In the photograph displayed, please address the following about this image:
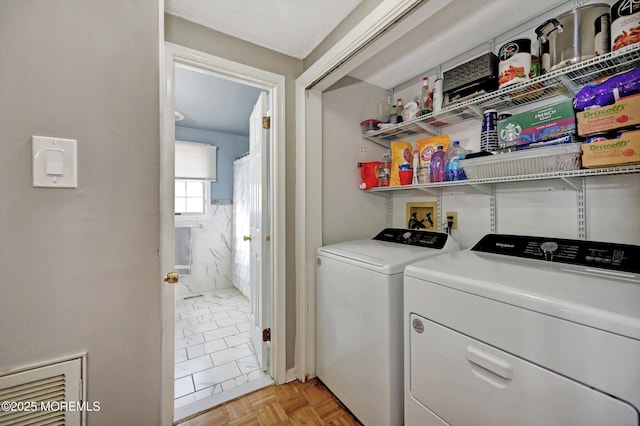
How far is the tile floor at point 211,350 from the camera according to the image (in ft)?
5.79

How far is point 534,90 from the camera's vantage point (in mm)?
1180

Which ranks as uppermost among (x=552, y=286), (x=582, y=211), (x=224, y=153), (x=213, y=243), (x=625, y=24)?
(x=224, y=153)

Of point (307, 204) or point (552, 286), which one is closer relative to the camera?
point (552, 286)

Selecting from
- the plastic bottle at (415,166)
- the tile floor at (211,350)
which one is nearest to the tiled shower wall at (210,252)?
the tile floor at (211,350)

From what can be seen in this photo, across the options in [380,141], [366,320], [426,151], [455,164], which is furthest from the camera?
[380,141]

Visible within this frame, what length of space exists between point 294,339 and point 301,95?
1727mm

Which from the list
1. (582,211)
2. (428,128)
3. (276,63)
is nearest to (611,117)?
(582,211)

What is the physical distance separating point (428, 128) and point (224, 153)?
3.21m

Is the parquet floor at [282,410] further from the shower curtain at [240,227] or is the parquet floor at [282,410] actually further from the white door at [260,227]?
the shower curtain at [240,227]

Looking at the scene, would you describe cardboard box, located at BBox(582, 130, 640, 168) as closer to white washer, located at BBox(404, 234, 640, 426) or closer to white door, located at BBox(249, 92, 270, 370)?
white washer, located at BBox(404, 234, 640, 426)

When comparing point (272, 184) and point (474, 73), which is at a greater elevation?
point (474, 73)

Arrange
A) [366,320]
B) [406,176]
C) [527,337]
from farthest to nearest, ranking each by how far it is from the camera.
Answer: [406,176] < [366,320] < [527,337]

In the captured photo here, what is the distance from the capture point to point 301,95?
172cm

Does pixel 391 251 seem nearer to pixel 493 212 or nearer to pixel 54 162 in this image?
pixel 493 212
